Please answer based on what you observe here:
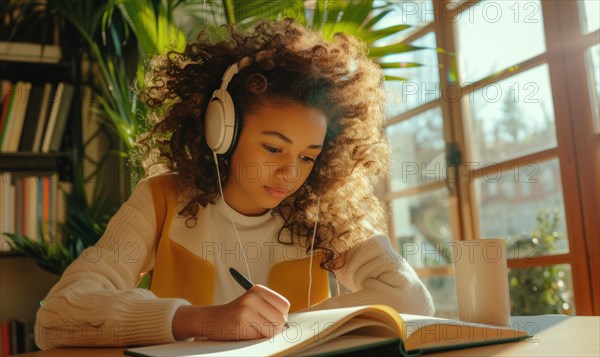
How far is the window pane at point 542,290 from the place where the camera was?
6.58 ft

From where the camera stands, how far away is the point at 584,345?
0.72m

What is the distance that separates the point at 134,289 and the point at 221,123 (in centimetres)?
34

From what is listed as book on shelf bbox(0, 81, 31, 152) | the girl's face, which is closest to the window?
the girl's face

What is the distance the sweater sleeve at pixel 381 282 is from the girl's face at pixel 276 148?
0.19 metres

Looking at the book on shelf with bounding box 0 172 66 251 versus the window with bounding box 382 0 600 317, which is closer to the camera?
the window with bounding box 382 0 600 317

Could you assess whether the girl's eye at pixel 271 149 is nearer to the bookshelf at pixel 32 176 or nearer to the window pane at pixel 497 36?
the window pane at pixel 497 36

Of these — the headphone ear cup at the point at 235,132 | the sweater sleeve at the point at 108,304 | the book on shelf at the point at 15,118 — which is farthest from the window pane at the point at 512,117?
the book on shelf at the point at 15,118

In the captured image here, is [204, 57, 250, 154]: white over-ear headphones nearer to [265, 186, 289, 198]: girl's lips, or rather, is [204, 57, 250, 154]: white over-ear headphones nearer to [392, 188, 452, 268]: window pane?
[265, 186, 289, 198]: girl's lips

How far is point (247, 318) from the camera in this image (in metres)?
0.83

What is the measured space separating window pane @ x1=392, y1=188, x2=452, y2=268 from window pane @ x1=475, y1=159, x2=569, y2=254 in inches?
8.4

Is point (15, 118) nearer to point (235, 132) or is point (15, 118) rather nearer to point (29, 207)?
point (29, 207)

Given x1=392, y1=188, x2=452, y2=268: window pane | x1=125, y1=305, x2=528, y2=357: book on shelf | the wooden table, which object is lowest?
the wooden table

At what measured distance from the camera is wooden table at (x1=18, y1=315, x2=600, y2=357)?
699mm

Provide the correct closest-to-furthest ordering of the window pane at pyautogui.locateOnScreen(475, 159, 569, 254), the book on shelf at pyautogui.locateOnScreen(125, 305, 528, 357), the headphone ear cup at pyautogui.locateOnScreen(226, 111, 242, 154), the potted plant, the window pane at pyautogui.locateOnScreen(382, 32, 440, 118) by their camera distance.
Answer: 1. the book on shelf at pyautogui.locateOnScreen(125, 305, 528, 357)
2. the headphone ear cup at pyautogui.locateOnScreen(226, 111, 242, 154)
3. the potted plant
4. the window pane at pyautogui.locateOnScreen(475, 159, 569, 254)
5. the window pane at pyautogui.locateOnScreen(382, 32, 440, 118)
